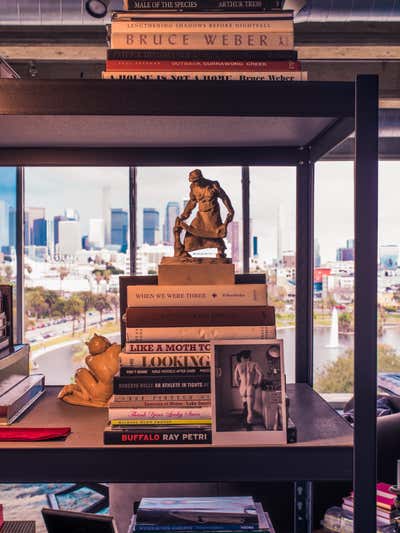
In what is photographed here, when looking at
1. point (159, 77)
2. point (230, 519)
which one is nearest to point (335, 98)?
point (159, 77)

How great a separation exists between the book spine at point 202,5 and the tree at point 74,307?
5656mm

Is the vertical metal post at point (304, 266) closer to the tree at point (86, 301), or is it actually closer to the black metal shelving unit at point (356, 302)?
the black metal shelving unit at point (356, 302)

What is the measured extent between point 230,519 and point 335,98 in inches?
30.8

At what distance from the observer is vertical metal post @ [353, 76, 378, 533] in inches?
34.2

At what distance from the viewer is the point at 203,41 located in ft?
3.02

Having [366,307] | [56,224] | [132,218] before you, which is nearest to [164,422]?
[366,307]

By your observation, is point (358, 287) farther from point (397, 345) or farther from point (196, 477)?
point (397, 345)

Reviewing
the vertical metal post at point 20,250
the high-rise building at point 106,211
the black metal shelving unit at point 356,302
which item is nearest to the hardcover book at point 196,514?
the black metal shelving unit at point 356,302

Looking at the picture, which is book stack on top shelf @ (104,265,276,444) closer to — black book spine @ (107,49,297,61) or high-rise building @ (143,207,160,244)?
black book spine @ (107,49,297,61)

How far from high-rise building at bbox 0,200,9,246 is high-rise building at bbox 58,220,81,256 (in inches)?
25.2

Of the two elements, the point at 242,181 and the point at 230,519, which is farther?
the point at 242,181

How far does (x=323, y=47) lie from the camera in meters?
4.35

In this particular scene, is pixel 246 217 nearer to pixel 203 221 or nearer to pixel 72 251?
pixel 72 251

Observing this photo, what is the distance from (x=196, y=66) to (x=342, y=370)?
20.2 ft
